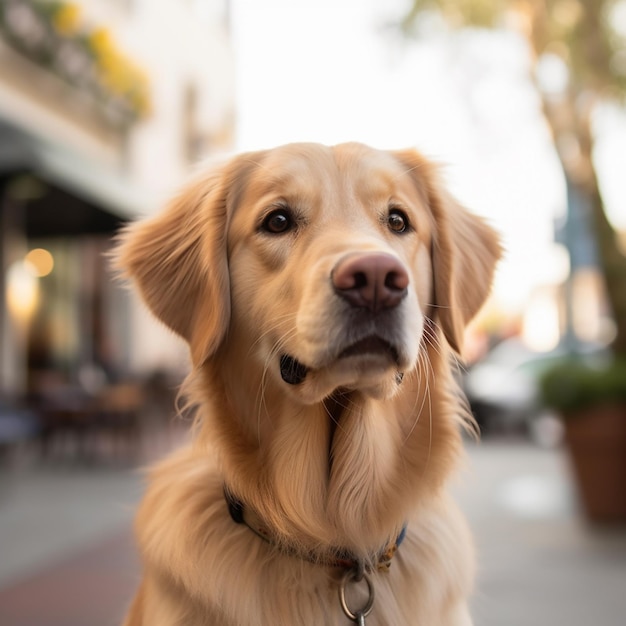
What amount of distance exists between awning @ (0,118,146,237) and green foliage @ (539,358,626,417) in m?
4.33

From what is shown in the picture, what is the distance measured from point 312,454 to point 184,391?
52 centimetres

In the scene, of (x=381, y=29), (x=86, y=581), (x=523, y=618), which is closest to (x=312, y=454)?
(x=523, y=618)

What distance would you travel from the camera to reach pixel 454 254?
9.11ft

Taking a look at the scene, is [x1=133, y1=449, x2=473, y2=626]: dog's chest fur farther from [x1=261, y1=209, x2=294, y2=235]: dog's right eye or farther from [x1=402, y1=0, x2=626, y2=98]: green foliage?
[x1=402, y1=0, x2=626, y2=98]: green foliage

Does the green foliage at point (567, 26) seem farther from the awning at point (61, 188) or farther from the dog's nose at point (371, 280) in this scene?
the dog's nose at point (371, 280)

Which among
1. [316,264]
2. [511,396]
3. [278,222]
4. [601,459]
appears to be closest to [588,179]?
[601,459]

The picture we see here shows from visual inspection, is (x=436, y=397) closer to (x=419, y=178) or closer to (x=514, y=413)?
(x=419, y=178)

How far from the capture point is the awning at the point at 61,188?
29.2 ft

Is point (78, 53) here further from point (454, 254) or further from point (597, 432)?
point (454, 254)

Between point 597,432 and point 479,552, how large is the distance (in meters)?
1.73

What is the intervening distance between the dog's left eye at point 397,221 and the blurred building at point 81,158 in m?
6.25

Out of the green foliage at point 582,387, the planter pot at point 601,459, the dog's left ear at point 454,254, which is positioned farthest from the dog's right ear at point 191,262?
the planter pot at point 601,459

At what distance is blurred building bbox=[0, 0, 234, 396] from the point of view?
36.1ft

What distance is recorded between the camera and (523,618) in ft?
14.8
